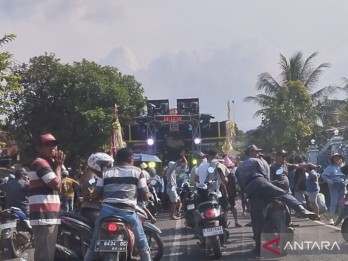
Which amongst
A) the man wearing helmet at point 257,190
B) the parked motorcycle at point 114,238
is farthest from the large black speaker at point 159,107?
the parked motorcycle at point 114,238

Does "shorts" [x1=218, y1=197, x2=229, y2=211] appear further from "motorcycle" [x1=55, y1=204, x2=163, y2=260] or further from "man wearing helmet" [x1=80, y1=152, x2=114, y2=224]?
"man wearing helmet" [x1=80, y1=152, x2=114, y2=224]

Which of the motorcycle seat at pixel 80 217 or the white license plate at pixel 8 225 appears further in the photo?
the white license plate at pixel 8 225

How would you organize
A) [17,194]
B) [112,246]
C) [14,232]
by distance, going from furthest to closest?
1. [17,194]
2. [14,232]
3. [112,246]

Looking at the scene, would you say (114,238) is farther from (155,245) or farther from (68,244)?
(68,244)

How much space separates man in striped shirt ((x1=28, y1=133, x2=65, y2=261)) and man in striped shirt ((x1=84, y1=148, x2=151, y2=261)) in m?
0.78

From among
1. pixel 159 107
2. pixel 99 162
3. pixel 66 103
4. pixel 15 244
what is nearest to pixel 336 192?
pixel 99 162

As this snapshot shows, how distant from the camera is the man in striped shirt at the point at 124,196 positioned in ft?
27.9

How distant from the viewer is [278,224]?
1106 cm

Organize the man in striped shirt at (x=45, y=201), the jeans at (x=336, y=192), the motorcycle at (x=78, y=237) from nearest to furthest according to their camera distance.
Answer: the man in striped shirt at (x=45, y=201) < the motorcycle at (x=78, y=237) < the jeans at (x=336, y=192)

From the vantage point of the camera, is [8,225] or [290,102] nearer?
[8,225]

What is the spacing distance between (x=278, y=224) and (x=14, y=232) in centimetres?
456

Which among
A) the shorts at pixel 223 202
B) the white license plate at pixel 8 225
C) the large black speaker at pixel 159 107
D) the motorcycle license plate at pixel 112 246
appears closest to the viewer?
the motorcycle license plate at pixel 112 246

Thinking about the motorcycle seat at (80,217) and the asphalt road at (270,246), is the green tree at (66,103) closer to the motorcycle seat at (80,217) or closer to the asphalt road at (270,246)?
the asphalt road at (270,246)

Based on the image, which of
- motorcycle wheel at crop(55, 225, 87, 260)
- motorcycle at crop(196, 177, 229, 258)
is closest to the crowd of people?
motorcycle wheel at crop(55, 225, 87, 260)
